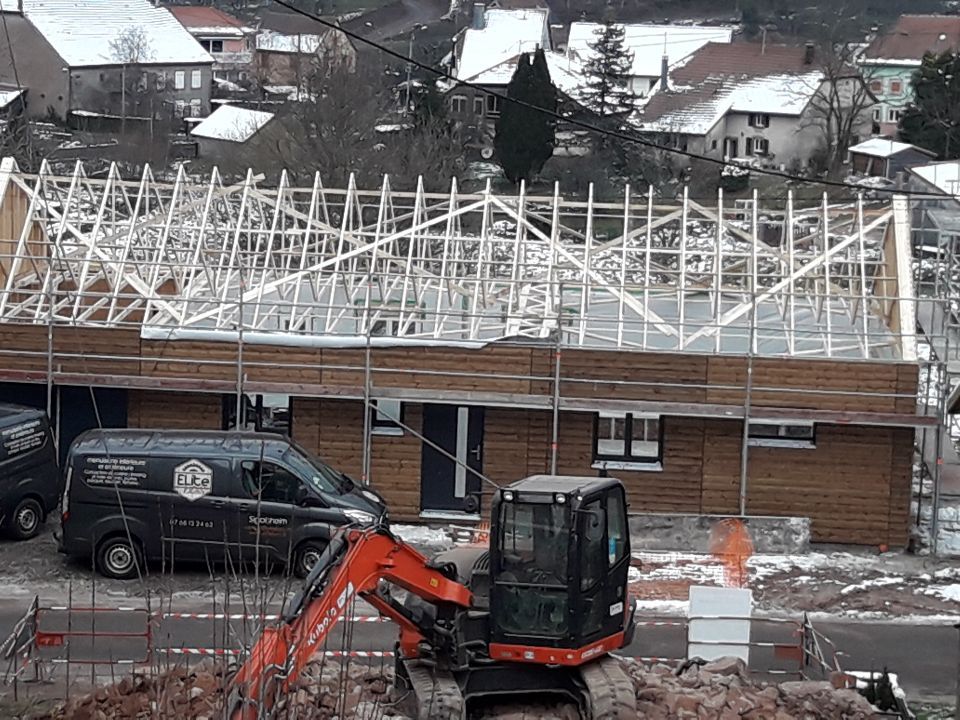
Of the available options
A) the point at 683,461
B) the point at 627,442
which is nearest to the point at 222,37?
the point at 627,442

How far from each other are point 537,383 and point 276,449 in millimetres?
4321

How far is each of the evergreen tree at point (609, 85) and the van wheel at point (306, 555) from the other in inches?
1569

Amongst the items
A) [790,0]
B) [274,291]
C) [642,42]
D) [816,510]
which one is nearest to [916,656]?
[816,510]

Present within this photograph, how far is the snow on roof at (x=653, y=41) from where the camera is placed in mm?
78000

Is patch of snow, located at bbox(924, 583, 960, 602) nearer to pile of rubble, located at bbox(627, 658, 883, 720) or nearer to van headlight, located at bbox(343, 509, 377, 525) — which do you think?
pile of rubble, located at bbox(627, 658, 883, 720)

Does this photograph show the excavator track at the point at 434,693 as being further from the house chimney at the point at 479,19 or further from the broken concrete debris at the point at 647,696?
the house chimney at the point at 479,19

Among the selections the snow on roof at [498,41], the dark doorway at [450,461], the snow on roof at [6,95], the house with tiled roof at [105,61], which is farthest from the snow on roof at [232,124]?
the dark doorway at [450,461]

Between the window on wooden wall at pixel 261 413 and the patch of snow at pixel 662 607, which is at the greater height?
the window on wooden wall at pixel 261 413

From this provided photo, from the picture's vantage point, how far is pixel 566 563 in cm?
1383

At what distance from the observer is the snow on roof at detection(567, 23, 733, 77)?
256 feet

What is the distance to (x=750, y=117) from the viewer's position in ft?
216

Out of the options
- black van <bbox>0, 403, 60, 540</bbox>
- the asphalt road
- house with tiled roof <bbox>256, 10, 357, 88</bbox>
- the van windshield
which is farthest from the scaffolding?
house with tiled roof <bbox>256, 10, 357, 88</bbox>

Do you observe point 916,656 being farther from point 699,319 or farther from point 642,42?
point 642,42

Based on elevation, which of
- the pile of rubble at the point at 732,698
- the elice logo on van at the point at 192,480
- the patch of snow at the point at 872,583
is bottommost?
the patch of snow at the point at 872,583
